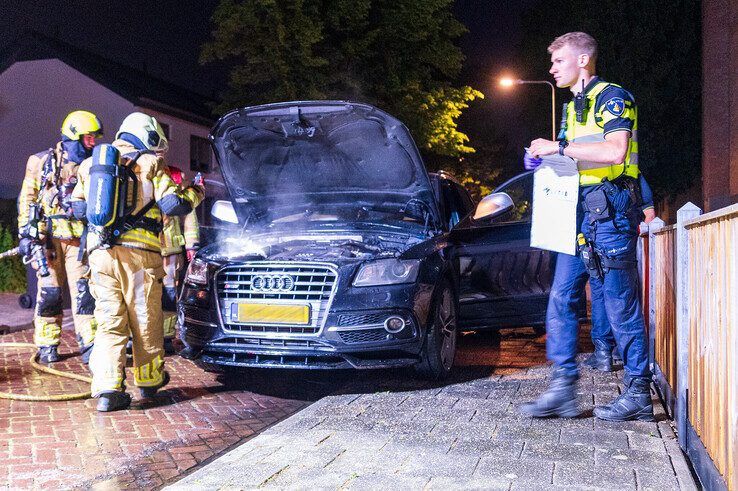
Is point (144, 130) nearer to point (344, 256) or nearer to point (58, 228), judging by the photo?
point (344, 256)

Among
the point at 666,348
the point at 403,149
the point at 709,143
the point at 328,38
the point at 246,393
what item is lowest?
the point at 246,393

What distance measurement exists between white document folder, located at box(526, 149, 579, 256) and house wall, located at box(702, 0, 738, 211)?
23.9m

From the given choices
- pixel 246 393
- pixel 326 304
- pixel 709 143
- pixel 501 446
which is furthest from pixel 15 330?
pixel 709 143

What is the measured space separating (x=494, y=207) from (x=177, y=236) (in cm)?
365

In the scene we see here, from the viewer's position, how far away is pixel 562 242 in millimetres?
4516

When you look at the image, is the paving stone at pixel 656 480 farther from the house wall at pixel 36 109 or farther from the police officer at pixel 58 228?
the house wall at pixel 36 109

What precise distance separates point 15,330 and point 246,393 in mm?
4910

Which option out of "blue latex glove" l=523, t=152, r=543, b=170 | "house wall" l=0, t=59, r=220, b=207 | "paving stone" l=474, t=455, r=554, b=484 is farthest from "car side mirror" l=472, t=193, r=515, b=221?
"house wall" l=0, t=59, r=220, b=207

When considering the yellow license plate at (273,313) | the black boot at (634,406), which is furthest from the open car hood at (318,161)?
the black boot at (634,406)

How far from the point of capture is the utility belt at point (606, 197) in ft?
14.1

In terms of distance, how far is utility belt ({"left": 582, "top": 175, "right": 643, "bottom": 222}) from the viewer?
4.30 meters

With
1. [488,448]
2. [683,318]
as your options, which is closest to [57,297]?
[488,448]

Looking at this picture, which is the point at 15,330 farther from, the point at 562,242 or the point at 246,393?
the point at 562,242

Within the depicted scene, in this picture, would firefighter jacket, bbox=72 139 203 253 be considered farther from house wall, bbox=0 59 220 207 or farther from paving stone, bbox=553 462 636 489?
house wall, bbox=0 59 220 207
